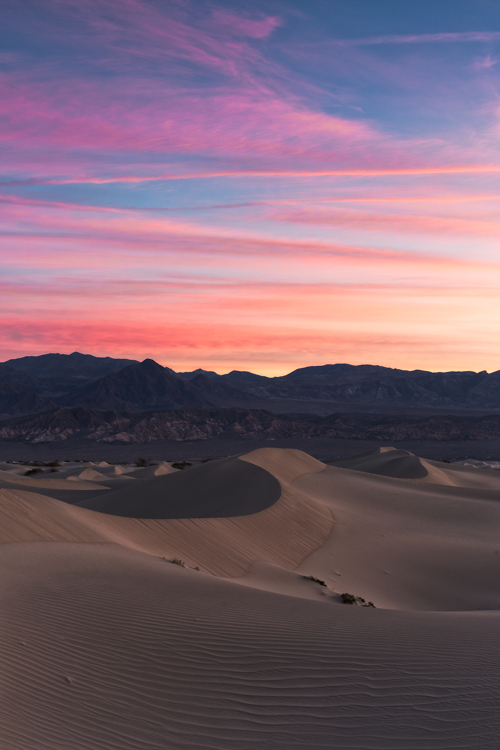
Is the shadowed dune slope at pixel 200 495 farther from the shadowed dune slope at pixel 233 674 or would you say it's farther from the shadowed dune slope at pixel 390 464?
the shadowed dune slope at pixel 390 464

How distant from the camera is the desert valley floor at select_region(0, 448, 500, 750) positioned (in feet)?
15.8

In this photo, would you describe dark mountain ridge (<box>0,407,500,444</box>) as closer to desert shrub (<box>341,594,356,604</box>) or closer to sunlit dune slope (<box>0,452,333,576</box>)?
sunlit dune slope (<box>0,452,333,576</box>)

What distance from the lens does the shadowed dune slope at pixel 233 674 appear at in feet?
15.4

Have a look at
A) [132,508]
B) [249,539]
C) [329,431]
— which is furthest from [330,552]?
[329,431]

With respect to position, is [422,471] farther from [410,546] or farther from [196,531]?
[196,531]

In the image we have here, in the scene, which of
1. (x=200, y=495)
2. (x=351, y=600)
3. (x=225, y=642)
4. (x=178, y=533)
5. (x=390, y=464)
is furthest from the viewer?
(x=390, y=464)

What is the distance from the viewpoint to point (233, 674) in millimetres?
5918

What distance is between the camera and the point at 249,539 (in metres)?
17.2

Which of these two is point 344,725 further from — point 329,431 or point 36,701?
point 329,431

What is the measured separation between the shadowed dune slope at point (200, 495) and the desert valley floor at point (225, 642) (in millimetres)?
3961

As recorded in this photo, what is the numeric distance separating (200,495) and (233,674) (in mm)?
18760

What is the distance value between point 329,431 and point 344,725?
11391 centimetres

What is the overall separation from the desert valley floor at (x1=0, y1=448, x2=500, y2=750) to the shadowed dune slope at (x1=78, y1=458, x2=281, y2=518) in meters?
3.96

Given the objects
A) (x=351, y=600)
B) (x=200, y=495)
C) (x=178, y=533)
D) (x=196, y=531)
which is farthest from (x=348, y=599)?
(x=200, y=495)
